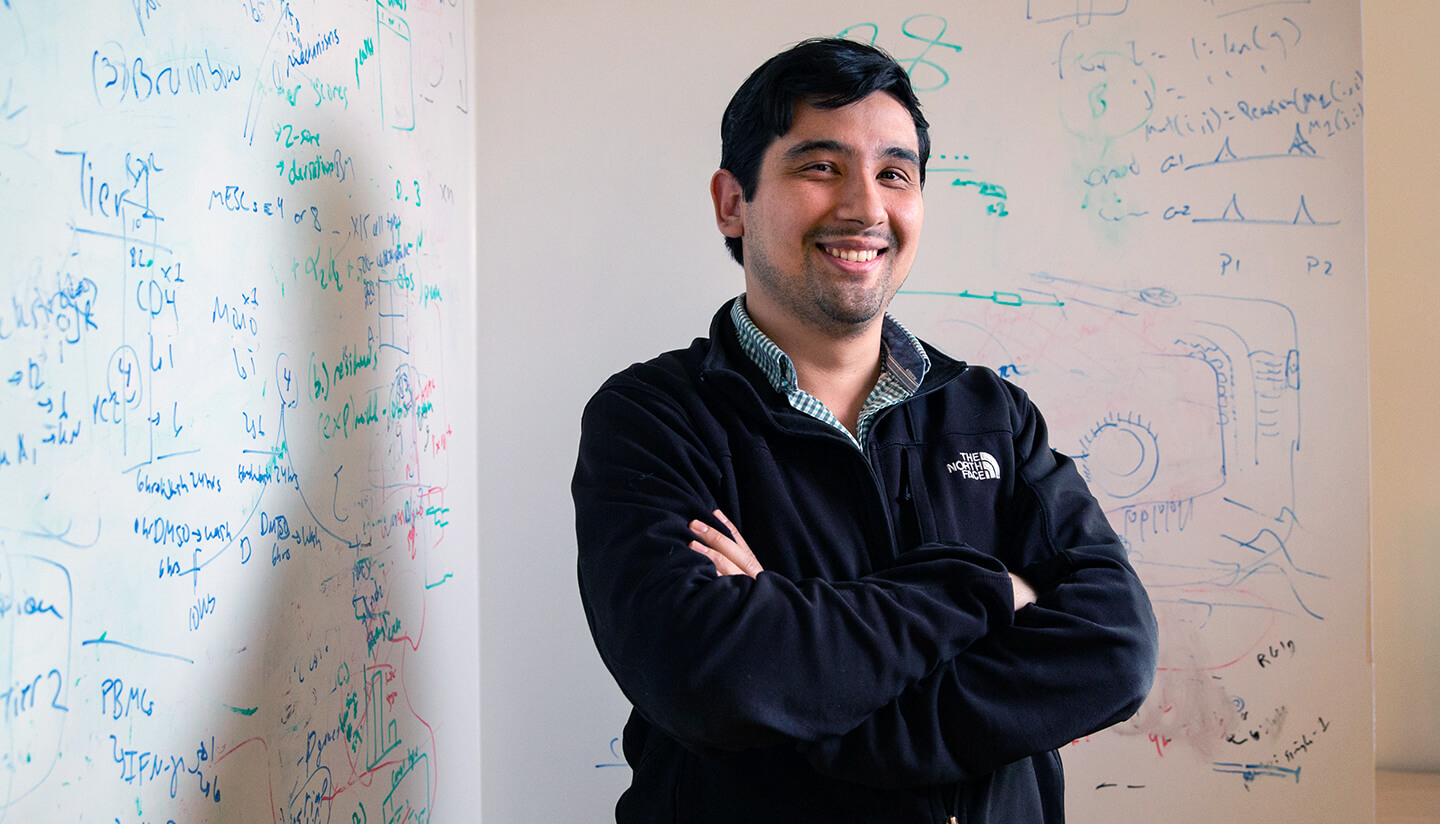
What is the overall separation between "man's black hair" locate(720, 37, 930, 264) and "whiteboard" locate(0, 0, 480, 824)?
672 millimetres

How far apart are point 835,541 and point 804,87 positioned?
0.70 m

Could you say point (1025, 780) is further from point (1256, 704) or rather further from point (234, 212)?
point (234, 212)

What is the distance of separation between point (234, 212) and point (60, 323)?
34 cm

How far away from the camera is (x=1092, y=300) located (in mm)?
2064

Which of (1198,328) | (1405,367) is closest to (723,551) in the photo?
(1198,328)

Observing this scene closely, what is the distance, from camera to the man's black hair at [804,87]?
1418 millimetres

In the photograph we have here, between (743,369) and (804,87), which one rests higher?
(804,87)

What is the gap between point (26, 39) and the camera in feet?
2.85

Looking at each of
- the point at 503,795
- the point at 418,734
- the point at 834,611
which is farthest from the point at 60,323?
the point at 503,795

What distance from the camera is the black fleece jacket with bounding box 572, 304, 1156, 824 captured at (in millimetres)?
1101

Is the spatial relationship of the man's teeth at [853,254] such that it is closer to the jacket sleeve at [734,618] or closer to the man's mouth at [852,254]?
the man's mouth at [852,254]

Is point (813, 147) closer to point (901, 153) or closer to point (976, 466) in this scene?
point (901, 153)

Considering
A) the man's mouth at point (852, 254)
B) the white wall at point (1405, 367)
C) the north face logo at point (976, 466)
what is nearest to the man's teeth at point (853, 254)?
the man's mouth at point (852, 254)

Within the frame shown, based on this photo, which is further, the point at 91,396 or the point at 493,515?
the point at 493,515
